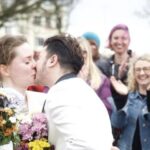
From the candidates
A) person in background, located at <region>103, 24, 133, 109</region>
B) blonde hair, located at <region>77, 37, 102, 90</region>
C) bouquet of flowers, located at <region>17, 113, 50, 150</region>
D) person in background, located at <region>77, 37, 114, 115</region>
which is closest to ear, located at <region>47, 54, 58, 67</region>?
bouquet of flowers, located at <region>17, 113, 50, 150</region>

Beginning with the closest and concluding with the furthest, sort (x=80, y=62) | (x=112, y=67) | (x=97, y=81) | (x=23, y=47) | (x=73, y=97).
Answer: (x=73, y=97) → (x=80, y=62) → (x=23, y=47) → (x=97, y=81) → (x=112, y=67)

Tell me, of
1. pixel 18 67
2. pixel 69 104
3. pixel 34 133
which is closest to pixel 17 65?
pixel 18 67

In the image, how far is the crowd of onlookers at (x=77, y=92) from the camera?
3.39 metres

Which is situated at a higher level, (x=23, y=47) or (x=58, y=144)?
(x=23, y=47)

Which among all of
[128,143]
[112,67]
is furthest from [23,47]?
[112,67]

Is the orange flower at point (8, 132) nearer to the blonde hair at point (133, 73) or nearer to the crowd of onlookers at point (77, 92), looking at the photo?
the crowd of onlookers at point (77, 92)

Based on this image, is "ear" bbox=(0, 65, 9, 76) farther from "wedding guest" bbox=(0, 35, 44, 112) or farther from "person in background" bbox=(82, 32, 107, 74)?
"person in background" bbox=(82, 32, 107, 74)

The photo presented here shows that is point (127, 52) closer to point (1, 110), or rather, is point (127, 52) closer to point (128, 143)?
point (128, 143)

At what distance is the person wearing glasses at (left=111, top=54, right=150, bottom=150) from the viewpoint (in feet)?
19.2

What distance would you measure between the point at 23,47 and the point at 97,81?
6.94 ft

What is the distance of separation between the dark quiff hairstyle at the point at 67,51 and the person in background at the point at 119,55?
2.63 meters

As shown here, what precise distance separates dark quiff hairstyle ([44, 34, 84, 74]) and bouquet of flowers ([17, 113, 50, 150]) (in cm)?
38

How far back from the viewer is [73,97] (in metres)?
3.47

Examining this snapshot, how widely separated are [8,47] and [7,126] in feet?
2.90
